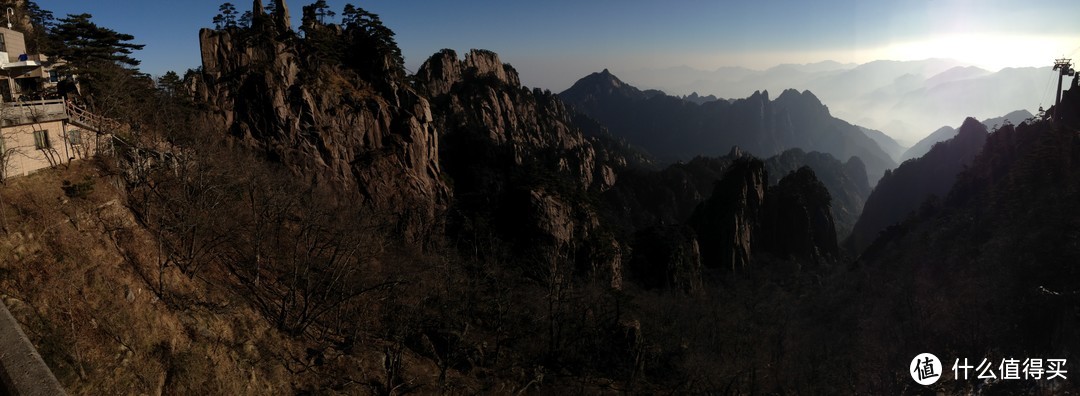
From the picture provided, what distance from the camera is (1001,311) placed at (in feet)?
187

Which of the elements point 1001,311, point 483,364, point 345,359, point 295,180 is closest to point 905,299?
point 1001,311

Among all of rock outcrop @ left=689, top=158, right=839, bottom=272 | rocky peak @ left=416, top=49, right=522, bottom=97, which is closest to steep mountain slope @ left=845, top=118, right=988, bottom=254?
rock outcrop @ left=689, top=158, right=839, bottom=272

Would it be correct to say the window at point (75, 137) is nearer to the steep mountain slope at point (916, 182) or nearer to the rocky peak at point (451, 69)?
the rocky peak at point (451, 69)

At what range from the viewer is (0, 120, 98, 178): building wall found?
26.6 metres

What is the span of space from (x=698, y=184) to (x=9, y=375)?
165 meters

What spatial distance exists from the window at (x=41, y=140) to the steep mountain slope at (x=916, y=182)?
177805 millimetres

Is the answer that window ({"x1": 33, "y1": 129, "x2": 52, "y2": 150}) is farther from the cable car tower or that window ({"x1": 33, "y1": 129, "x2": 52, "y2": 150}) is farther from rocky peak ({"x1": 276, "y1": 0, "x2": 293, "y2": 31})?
the cable car tower

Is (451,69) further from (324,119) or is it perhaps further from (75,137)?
(75,137)

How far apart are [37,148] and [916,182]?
20389cm

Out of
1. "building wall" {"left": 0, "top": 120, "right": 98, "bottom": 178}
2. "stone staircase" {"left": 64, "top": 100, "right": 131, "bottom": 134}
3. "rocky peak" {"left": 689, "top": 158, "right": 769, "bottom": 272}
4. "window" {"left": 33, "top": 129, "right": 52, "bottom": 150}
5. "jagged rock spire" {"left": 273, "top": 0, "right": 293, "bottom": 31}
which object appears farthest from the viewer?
"rocky peak" {"left": 689, "top": 158, "right": 769, "bottom": 272}

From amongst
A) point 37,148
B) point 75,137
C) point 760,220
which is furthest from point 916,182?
point 37,148

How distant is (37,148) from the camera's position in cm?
2894

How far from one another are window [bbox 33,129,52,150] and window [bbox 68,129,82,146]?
1705 mm

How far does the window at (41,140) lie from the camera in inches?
1141
